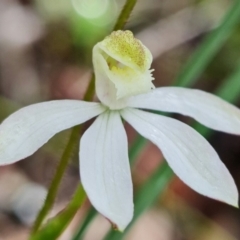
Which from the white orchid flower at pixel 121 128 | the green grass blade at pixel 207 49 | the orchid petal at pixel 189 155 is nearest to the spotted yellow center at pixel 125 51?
the white orchid flower at pixel 121 128

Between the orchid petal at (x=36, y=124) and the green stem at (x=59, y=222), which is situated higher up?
the orchid petal at (x=36, y=124)

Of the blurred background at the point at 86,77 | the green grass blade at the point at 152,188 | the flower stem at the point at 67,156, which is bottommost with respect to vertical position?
the blurred background at the point at 86,77

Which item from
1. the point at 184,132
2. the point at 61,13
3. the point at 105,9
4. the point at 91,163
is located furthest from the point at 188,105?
the point at 61,13

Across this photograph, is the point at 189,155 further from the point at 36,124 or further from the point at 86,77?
the point at 86,77

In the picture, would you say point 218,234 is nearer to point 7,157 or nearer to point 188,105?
point 188,105

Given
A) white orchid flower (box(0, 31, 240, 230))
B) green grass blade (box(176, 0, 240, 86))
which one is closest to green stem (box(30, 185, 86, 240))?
white orchid flower (box(0, 31, 240, 230))

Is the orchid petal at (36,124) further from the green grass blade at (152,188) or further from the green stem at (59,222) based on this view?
the green grass blade at (152,188)
